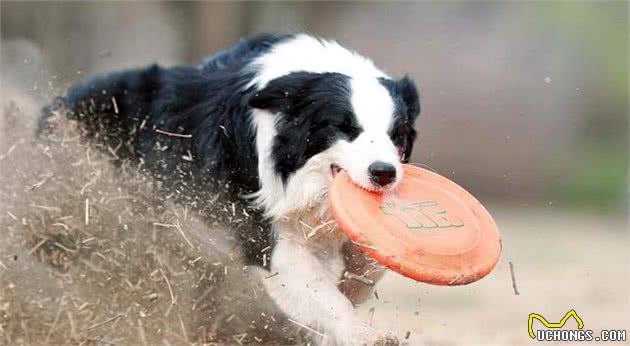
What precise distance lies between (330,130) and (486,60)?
10.8 metres

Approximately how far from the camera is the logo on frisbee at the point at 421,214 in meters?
5.38

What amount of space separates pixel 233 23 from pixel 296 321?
1159cm

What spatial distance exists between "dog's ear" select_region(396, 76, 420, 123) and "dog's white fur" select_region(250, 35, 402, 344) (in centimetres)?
15

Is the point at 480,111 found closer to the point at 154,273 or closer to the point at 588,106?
the point at 588,106

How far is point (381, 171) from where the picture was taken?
523cm

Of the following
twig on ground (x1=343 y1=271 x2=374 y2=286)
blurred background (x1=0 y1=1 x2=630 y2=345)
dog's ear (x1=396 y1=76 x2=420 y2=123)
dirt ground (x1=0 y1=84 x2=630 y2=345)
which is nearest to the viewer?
twig on ground (x1=343 y1=271 x2=374 y2=286)

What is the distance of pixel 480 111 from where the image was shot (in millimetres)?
15633

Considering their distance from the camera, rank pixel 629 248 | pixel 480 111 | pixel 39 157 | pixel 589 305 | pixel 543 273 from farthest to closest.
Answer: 1. pixel 480 111
2. pixel 629 248
3. pixel 543 273
4. pixel 589 305
5. pixel 39 157

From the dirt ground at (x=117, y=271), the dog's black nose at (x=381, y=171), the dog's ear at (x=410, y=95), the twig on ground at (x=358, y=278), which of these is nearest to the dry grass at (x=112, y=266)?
the dirt ground at (x=117, y=271)

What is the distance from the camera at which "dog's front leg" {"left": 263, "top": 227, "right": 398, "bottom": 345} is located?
210 inches

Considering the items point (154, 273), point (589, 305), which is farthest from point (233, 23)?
point (154, 273)

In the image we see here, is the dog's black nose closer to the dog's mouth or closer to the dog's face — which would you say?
the dog's face

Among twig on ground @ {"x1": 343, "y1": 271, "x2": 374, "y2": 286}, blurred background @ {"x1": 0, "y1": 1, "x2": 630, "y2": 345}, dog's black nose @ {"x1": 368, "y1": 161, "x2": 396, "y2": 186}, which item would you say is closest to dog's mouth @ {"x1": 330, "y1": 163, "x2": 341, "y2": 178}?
dog's black nose @ {"x1": 368, "y1": 161, "x2": 396, "y2": 186}

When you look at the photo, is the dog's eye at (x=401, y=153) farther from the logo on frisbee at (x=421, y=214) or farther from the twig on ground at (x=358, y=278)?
the twig on ground at (x=358, y=278)
